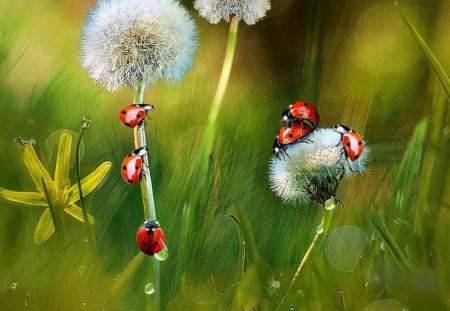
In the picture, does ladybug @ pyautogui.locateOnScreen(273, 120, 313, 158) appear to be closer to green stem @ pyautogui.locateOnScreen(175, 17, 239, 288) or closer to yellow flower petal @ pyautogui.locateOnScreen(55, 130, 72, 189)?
green stem @ pyautogui.locateOnScreen(175, 17, 239, 288)

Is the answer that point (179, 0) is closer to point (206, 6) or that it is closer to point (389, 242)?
point (206, 6)

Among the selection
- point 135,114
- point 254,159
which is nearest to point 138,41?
point 135,114

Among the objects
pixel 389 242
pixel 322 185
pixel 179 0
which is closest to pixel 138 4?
pixel 179 0

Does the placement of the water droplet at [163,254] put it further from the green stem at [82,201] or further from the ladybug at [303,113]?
the ladybug at [303,113]


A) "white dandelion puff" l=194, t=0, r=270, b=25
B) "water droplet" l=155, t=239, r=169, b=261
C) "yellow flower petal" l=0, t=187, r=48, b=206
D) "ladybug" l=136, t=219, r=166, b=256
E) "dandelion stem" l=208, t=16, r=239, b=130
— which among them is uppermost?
"white dandelion puff" l=194, t=0, r=270, b=25

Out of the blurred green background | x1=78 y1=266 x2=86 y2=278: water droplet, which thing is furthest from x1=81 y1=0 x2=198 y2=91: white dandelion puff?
x1=78 y1=266 x2=86 y2=278: water droplet

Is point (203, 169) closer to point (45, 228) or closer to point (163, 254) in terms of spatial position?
point (163, 254)
